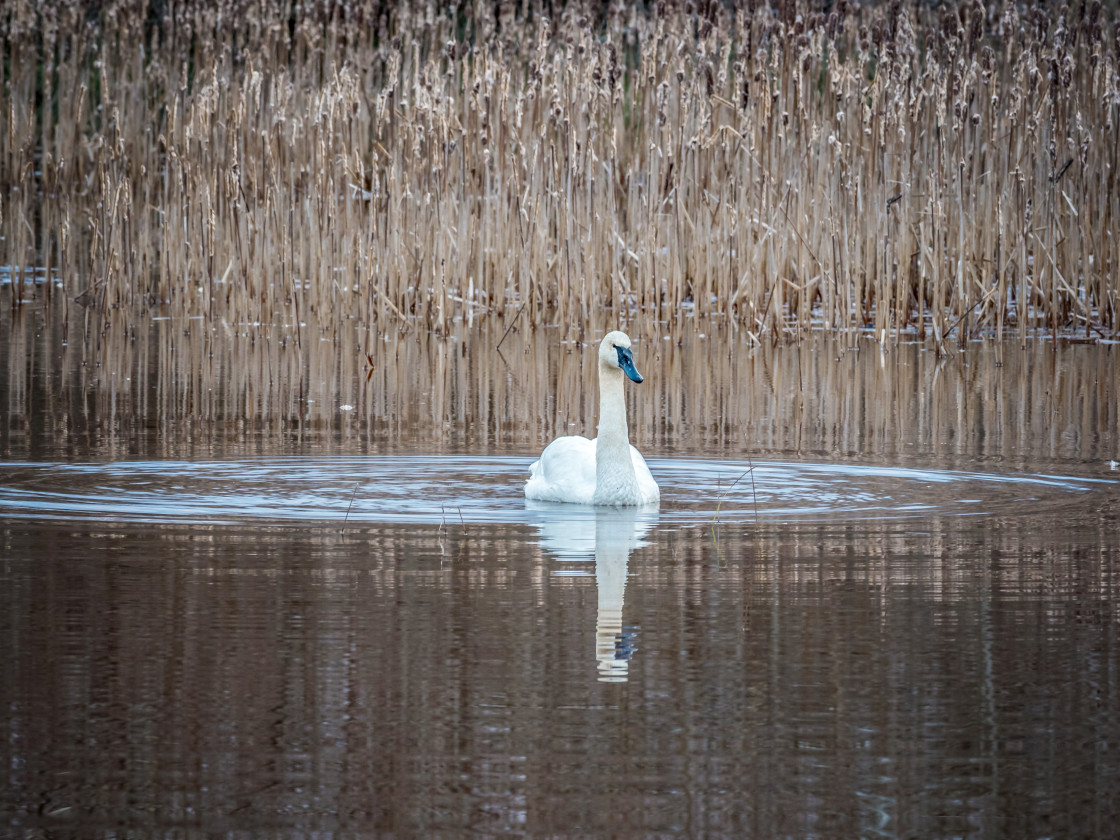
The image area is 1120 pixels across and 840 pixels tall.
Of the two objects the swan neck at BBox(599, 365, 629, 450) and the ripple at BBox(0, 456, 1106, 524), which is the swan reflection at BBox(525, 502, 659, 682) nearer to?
the ripple at BBox(0, 456, 1106, 524)

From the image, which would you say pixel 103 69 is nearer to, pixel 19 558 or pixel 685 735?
pixel 19 558

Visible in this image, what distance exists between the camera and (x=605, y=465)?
7406mm

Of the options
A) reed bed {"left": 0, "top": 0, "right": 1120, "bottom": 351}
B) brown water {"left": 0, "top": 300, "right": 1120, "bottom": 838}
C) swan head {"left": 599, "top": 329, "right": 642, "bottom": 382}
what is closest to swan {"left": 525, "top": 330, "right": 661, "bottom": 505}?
swan head {"left": 599, "top": 329, "right": 642, "bottom": 382}

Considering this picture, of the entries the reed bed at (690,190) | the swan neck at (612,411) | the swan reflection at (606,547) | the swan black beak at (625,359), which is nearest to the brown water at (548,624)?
the swan reflection at (606,547)

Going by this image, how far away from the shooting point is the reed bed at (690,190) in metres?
13.1

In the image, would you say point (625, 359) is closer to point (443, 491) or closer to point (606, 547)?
point (443, 491)

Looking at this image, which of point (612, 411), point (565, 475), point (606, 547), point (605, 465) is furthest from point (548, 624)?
point (612, 411)

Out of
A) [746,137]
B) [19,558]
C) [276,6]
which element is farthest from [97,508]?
[276,6]

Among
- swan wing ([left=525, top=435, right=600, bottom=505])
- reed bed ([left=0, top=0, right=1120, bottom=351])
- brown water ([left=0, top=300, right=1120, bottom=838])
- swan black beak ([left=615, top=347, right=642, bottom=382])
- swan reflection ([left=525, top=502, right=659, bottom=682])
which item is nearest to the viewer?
brown water ([left=0, top=300, right=1120, bottom=838])

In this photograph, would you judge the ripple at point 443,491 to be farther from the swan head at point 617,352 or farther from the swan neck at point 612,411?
Answer: the swan head at point 617,352

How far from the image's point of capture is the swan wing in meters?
7.50

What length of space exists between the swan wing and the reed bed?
5.19 m

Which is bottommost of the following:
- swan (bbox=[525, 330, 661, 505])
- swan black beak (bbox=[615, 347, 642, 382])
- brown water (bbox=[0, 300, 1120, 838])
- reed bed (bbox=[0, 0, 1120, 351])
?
brown water (bbox=[0, 300, 1120, 838])

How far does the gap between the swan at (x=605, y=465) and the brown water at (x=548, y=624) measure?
109 mm
